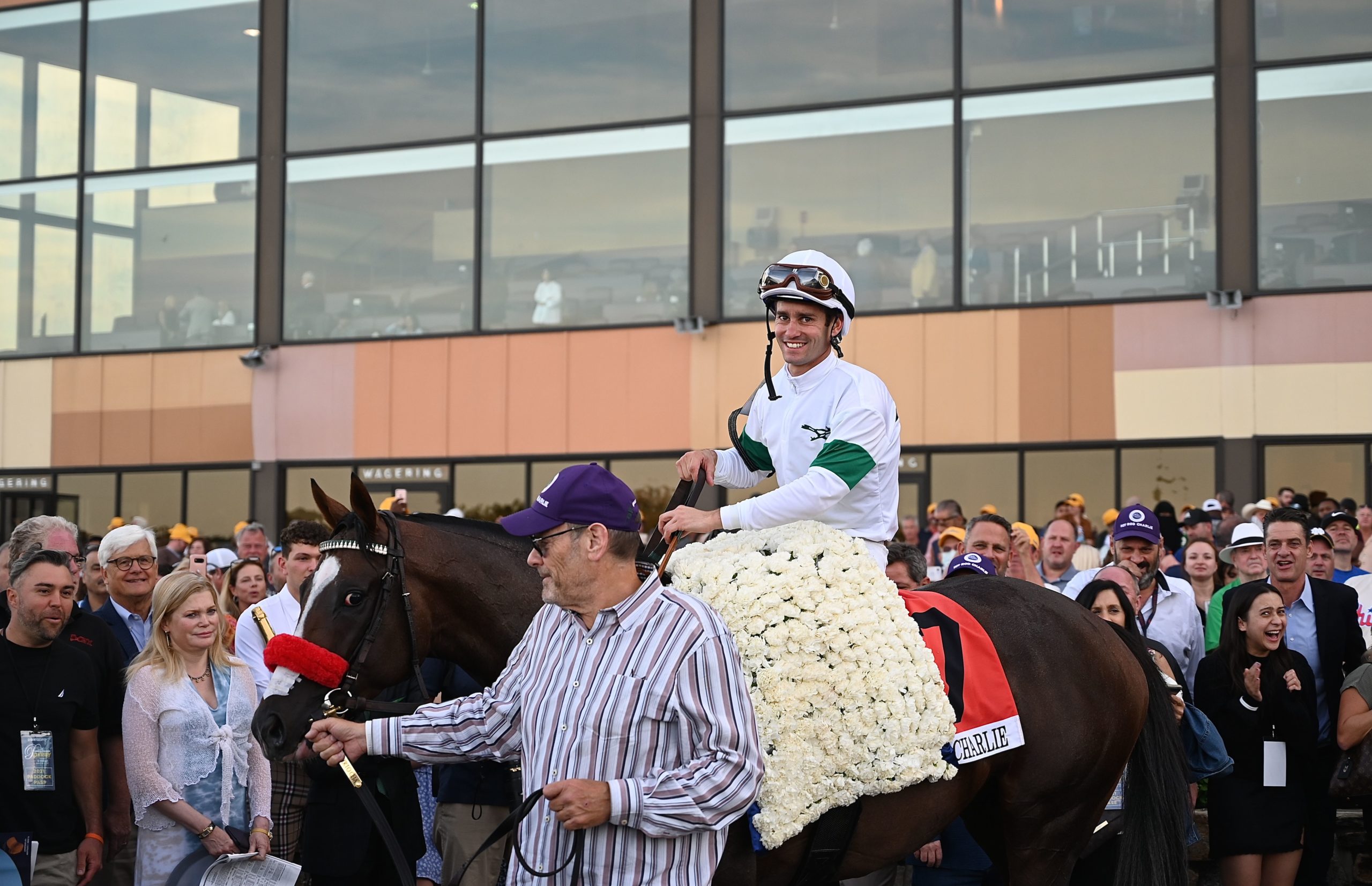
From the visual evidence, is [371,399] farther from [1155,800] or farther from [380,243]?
[1155,800]

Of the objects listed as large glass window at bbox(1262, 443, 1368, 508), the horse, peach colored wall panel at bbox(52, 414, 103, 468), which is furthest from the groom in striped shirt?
peach colored wall panel at bbox(52, 414, 103, 468)

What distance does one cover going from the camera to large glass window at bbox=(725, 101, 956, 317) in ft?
57.7

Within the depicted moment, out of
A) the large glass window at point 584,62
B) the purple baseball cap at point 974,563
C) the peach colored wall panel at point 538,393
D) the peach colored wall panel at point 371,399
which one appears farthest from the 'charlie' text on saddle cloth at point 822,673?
the peach colored wall panel at point 371,399

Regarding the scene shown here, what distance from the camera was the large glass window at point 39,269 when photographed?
21.2 meters

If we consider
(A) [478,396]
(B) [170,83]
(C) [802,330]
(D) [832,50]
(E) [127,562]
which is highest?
(B) [170,83]

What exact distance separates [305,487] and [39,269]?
228 inches

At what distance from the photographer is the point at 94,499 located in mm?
20938

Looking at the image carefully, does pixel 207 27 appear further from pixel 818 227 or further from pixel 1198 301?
pixel 1198 301

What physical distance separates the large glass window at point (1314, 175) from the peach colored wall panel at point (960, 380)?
328 centimetres

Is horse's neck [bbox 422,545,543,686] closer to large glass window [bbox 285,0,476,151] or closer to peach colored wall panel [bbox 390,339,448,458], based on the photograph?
peach colored wall panel [bbox 390,339,448,458]

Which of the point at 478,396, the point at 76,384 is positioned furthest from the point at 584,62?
the point at 76,384

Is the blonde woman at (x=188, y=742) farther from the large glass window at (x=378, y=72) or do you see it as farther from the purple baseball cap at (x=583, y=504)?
the large glass window at (x=378, y=72)

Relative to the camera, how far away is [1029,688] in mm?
4703

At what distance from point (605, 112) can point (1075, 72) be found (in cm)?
616
